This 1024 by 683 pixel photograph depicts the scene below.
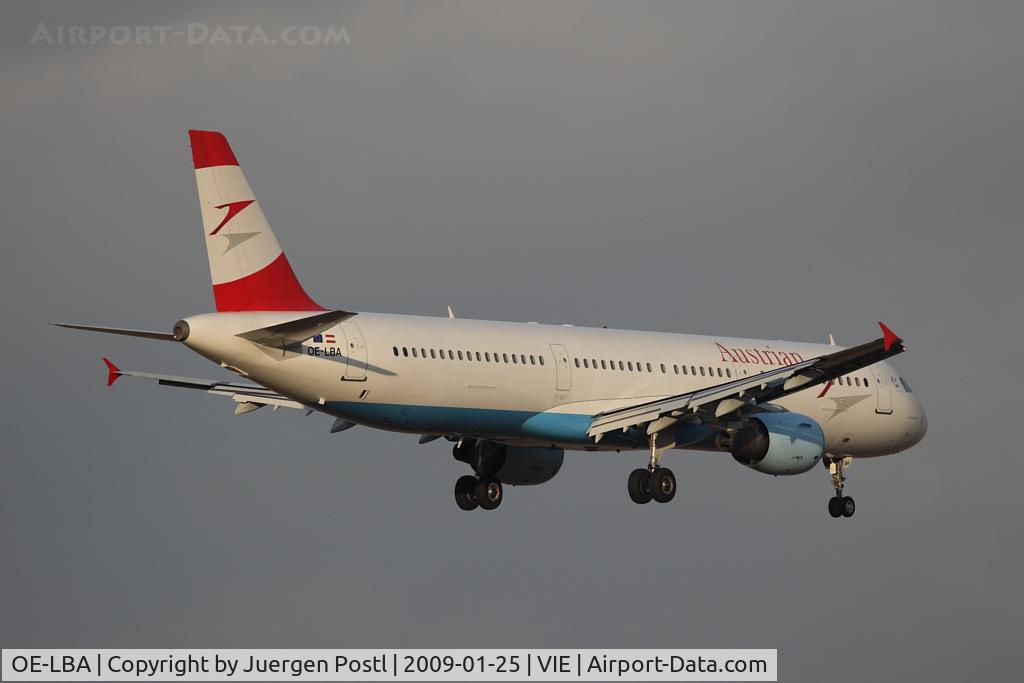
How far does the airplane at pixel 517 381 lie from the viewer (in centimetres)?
4422

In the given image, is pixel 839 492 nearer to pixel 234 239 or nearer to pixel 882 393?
pixel 882 393

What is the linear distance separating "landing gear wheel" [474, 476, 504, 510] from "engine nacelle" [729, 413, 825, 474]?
6615mm

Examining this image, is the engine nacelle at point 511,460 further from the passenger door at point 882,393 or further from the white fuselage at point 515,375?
the passenger door at point 882,393

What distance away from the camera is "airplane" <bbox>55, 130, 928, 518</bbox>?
145ft

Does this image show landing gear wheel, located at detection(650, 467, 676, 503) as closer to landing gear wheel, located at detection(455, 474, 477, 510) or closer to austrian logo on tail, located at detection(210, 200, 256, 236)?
landing gear wheel, located at detection(455, 474, 477, 510)

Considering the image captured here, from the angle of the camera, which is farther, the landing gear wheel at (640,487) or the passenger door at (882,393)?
the passenger door at (882,393)

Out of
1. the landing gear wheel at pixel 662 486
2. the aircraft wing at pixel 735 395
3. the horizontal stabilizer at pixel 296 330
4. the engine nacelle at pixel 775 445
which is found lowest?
the landing gear wheel at pixel 662 486

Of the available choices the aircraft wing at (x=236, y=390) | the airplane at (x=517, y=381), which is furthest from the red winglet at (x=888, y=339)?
the aircraft wing at (x=236, y=390)

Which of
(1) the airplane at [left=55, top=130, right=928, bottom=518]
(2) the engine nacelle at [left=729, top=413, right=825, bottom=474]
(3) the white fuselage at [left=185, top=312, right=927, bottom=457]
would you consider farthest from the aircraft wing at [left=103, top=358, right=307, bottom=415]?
(2) the engine nacelle at [left=729, top=413, right=825, bottom=474]

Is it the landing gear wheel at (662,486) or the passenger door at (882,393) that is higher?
the passenger door at (882,393)

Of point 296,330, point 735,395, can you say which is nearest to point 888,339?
point 735,395

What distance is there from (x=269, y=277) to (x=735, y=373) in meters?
15.9

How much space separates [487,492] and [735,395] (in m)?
8.33

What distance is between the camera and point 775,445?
50875 millimetres
